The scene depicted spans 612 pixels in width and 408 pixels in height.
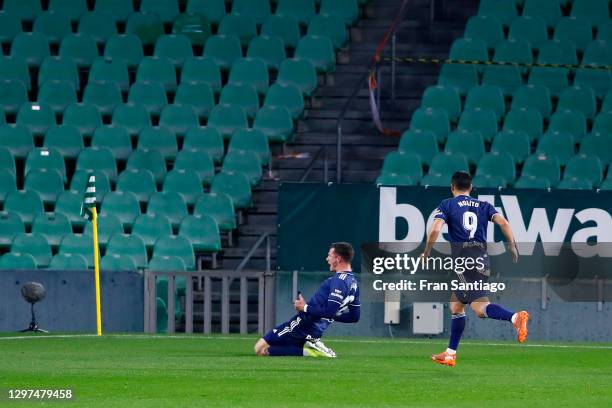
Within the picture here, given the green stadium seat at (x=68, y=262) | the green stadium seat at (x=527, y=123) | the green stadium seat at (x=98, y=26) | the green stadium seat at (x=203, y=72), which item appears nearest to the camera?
the green stadium seat at (x=68, y=262)

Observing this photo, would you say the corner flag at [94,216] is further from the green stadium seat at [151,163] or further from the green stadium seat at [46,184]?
the green stadium seat at [151,163]

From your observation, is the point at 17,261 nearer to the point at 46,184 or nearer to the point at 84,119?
the point at 46,184

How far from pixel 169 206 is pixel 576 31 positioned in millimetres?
7545

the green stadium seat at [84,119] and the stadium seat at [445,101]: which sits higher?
the stadium seat at [445,101]

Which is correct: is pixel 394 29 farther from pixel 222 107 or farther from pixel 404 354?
pixel 404 354

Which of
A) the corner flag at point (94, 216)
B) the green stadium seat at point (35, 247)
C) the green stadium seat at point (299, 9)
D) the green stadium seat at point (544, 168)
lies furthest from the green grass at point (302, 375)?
the green stadium seat at point (299, 9)

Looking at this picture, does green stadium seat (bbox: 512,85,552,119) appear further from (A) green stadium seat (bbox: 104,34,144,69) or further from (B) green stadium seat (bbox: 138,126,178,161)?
(A) green stadium seat (bbox: 104,34,144,69)

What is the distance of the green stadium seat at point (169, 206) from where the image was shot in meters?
22.0

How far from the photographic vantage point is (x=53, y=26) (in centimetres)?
2597

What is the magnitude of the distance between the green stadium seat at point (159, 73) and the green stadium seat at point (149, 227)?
11.8ft

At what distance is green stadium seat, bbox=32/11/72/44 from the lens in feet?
85.0

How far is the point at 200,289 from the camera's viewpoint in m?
20.5

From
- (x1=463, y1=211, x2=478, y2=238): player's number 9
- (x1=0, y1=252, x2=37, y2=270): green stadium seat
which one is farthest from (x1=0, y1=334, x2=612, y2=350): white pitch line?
(x1=463, y1=211, x2=478, y2=238): player's number 9

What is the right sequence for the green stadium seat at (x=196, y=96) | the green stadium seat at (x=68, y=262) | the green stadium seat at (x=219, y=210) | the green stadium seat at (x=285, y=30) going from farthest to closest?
the green stadium seat at (x=285, y=30)
the green stadium seat at (x=196, y=96)
the green stadium seat at (x=219, y=210)
the green stadium seat at (x=68, y=262)
